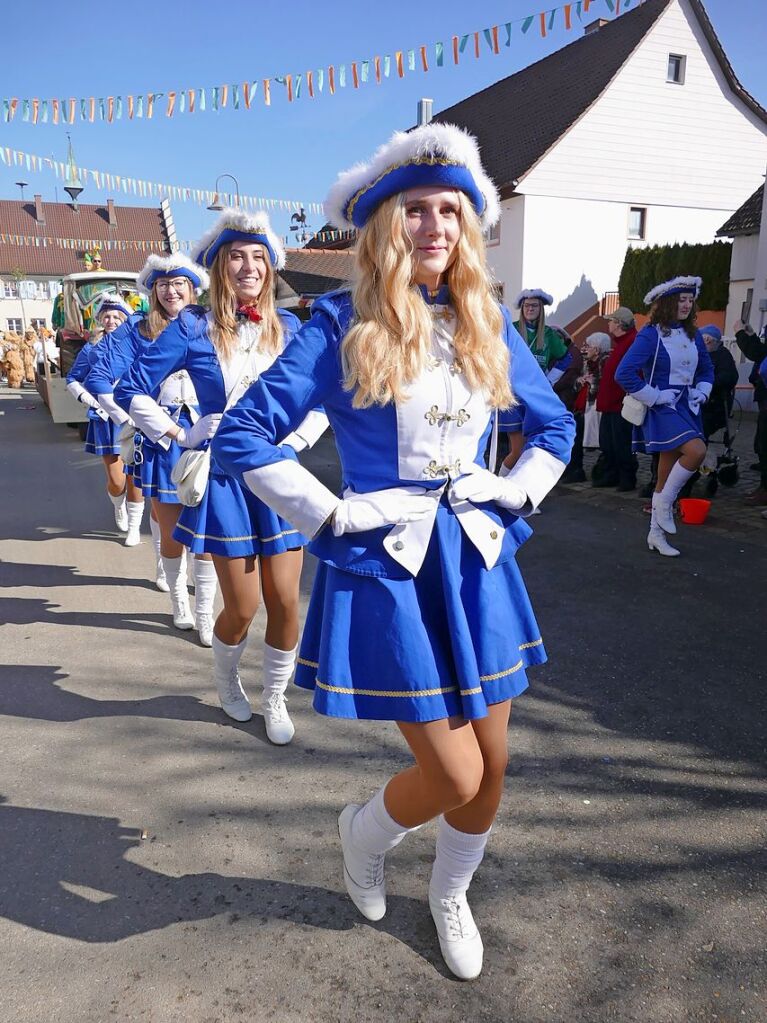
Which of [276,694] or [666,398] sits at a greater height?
[666,398]

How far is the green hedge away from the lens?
768 inches

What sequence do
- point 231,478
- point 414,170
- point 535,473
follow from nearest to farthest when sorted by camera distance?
point 414,170 < point 535,473 < point 231,478

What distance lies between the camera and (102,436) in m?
7.38

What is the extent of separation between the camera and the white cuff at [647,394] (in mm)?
6004

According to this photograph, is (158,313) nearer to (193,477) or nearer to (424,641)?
(193,477)

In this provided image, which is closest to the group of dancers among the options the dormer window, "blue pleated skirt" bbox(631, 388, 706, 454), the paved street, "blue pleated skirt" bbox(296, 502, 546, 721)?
"blue pleated skirt" bbox(296, 502, 546, 721)

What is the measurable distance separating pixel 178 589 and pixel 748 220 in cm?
1654

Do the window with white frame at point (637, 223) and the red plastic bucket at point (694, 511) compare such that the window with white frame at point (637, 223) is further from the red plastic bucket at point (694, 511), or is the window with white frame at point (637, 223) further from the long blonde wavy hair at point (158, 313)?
the long blonde wavy hair at point (158, 313)

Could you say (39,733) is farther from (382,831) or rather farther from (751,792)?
(751,792)

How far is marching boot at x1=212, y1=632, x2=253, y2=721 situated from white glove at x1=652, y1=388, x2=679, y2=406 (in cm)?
395

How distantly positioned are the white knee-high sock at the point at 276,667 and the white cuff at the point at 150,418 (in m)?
1.28

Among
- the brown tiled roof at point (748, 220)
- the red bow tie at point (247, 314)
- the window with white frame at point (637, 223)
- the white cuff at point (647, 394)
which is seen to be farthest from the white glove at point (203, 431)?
the window with white frame at point (637, 223)

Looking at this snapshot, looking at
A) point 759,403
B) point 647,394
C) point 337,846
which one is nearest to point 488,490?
point 337,846

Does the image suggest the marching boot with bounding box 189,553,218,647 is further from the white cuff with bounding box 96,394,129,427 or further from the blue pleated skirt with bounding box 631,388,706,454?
the blue pleated skirt with bounding box 631,388,706,454
